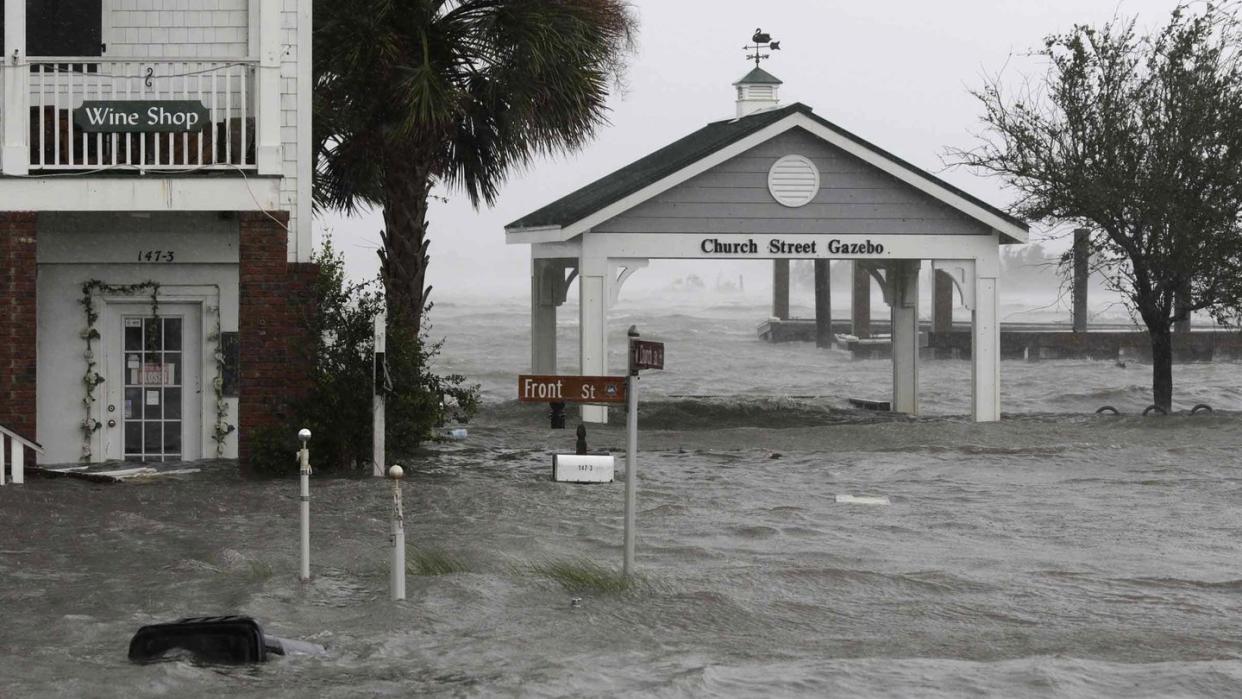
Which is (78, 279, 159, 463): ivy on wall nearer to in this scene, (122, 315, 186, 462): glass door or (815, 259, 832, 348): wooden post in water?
(122, 315, 186, 462): glass door

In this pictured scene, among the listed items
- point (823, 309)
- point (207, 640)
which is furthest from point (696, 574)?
point (823, 309)

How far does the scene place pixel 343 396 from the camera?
18062 millimetres

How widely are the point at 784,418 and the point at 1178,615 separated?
1745 centimetres

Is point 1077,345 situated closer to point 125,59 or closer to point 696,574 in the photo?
point 125,59

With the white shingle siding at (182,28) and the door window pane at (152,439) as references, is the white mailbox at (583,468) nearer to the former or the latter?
the door window pane at (152,439)

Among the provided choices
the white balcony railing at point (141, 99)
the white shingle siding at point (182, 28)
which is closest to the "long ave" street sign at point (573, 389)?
the white balcony railing at point (141, 99)

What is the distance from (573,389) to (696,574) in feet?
5.97

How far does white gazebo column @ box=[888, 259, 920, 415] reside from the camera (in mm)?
29641

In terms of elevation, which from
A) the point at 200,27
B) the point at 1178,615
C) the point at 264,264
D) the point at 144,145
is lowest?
the point at 1178,615

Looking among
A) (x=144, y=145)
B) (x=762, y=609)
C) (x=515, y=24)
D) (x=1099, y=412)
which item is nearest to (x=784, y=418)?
(x=1099, y=412)

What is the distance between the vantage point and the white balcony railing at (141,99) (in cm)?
1756

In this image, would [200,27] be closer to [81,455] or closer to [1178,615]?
[81,455]

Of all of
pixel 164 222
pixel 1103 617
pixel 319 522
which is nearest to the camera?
pixel 1103 617

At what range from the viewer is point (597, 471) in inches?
689
